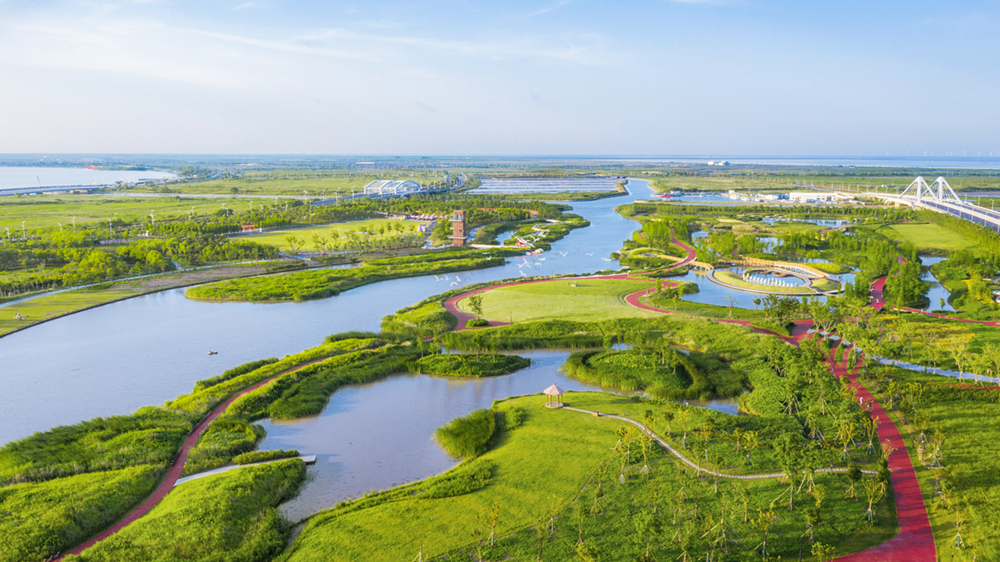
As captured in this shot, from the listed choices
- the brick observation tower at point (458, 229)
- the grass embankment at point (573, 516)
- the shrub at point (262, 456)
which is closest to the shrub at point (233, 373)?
the shrub at point (262, 456)

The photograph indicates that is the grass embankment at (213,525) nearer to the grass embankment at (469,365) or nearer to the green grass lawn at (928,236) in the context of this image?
the grass embankment at (469,365)

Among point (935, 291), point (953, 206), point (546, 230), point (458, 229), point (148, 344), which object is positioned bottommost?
point (935, 291)

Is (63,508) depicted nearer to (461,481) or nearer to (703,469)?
(461,481)

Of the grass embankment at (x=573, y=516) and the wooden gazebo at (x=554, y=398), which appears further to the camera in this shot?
the wooden gazebo at (x=554, y=398)

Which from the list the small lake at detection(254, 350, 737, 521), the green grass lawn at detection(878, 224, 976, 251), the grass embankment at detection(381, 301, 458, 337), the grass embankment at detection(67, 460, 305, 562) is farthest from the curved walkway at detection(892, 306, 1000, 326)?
the grass embankment at detection(67, 460, 305, 562)

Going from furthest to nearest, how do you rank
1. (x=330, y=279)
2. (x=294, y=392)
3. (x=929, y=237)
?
(x=929, y=237) → (x=330, y=279) → (x=294, y=392)

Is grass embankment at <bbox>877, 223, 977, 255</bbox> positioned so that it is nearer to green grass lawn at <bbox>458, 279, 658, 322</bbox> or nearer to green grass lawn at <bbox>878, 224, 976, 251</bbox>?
green grass lawn at <bbox>878, 224, 976, 251</bbox>

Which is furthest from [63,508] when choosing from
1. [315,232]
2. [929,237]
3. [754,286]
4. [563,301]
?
[929,237]
